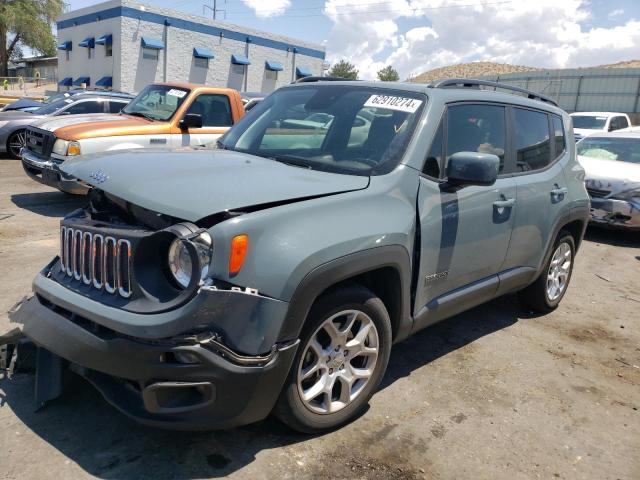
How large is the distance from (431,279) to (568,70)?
3550 cm

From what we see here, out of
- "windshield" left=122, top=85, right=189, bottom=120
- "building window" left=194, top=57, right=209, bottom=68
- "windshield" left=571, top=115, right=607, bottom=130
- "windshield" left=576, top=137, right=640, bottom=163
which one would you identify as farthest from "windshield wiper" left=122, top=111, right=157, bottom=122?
"building window" left=194, top=57, right=209, bottom=68

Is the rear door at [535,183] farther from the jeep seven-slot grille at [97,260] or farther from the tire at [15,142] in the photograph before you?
the tire at [15,142]

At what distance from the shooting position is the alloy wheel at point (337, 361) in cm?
286

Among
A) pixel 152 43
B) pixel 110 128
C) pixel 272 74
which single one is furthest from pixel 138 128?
pixel 272 74

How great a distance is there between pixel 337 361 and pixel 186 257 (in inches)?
39.4

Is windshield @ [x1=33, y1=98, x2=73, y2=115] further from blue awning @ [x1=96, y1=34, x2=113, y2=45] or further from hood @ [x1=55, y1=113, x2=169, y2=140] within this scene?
blue awning @ [x1=96, y1=34, x2=113, y2=45]

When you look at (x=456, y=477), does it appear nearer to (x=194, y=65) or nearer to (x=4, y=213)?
(x=4, y=213)

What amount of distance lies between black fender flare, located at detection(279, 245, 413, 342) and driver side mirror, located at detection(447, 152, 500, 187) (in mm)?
600

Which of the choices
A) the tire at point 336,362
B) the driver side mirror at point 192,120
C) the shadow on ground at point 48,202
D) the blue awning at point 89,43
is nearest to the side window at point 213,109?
the driver side mirror at point 192,120

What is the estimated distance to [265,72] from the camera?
35750mm

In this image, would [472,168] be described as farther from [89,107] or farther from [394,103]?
[89,107]

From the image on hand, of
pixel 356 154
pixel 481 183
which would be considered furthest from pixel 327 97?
pixel 481 183

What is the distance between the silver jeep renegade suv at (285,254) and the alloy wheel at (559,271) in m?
1.10

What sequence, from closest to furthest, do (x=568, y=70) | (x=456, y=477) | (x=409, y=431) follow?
(x=456, y=477) → (x=409, y=431) → (x=568, y=70)
